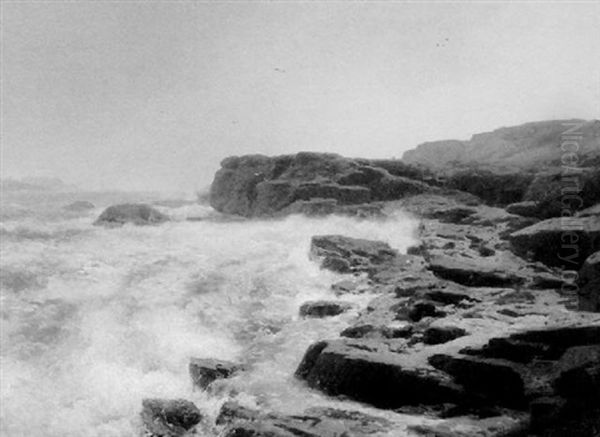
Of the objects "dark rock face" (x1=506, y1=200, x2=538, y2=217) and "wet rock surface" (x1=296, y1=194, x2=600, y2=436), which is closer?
"wet rock surface" (x1=296, y1=194, x2=600, y2=436)

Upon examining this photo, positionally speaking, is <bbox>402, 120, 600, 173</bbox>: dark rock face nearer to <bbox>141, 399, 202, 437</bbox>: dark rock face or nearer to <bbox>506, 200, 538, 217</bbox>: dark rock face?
<bbox>506, 200, 538, 217</bbox>: dark rock face

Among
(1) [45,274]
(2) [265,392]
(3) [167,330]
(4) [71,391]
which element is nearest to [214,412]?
(2) [265,392]

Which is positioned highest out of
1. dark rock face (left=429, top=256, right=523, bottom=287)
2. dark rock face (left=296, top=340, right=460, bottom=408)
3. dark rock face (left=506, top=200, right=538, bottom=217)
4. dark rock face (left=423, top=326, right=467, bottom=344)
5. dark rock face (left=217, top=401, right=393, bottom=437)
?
dark rock face (left=506, top=200, right=538, bottom=217)

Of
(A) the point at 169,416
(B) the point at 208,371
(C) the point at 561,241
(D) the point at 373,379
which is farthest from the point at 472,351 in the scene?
(C) the point at 561,241

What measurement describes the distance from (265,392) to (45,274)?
1435 cm

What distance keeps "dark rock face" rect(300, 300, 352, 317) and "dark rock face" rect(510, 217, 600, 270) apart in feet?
25.2

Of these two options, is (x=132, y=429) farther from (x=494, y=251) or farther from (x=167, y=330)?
(x=494, y=251)

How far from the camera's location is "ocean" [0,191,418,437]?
11.3 meters

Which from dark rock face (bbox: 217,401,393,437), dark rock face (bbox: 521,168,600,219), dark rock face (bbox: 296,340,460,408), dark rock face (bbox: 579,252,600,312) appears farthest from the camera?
dark rock face (bbox: 521,168,600,219)

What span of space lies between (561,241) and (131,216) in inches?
1177

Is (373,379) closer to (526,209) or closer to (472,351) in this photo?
(472,351)

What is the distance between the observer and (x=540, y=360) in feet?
30.8

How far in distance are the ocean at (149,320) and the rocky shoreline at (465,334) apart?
2.07ft

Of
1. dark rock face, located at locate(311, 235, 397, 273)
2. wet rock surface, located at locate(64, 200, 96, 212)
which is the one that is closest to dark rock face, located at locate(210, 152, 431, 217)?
dark rock face, located at locate(311, 235, 397, 273)
